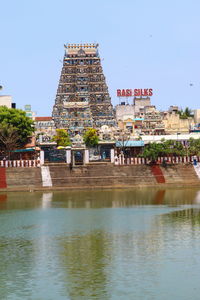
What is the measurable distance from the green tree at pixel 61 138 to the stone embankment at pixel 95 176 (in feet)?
61.8

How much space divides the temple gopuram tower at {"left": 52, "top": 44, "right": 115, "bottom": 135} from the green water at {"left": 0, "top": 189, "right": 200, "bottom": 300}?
5690 cm

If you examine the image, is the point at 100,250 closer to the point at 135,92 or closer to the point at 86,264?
the point at 86,264

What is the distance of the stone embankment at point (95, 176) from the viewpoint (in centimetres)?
9731

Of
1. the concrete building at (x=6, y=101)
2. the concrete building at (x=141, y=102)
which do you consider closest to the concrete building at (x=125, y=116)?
the concrete building at (x=141, y=102)

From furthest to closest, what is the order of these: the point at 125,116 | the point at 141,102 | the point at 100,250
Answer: the point at 141,102 < the point at 125,116 < the point at 100,250

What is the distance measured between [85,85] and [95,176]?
39831 millimetres

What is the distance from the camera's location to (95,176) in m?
100

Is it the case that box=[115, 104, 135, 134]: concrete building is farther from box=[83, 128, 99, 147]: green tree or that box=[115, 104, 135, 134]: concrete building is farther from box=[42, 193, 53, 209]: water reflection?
box=[42, 193, 53, 209]: water reflection

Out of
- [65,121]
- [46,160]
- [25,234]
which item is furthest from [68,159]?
[25,234]

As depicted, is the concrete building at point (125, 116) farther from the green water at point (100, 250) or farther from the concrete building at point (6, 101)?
the green water at point (100, 250)

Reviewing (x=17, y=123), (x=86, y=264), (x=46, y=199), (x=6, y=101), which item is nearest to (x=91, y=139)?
(x=17, y=123)

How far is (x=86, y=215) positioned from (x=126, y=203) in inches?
435

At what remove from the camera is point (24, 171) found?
99438mm

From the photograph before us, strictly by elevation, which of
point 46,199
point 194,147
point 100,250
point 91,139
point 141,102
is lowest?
point 100,250
